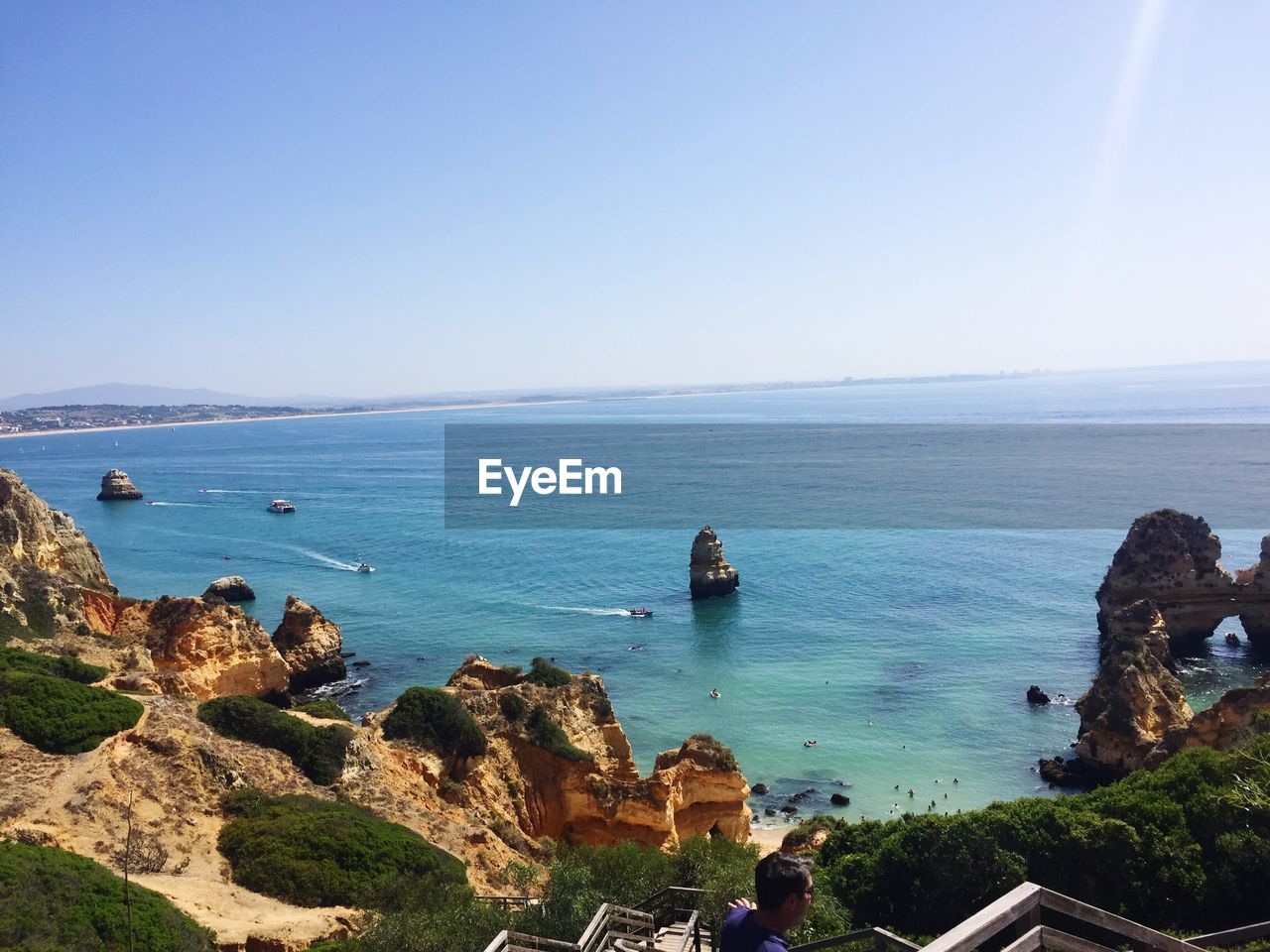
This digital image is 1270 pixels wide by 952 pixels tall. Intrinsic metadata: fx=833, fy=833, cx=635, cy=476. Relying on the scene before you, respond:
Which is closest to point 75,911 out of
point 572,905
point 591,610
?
point 572,905

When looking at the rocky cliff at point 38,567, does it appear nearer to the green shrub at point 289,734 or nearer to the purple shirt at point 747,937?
the green shrub at point 289,734

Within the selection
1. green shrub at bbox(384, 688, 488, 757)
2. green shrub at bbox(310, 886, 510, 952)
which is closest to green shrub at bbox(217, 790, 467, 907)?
green shrub at bbox(310, 886, 510, 952)

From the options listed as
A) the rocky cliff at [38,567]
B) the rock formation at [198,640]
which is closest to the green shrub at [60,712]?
Result: the rocky cliff at [38,567]

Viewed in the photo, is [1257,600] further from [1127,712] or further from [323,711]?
[323,711]

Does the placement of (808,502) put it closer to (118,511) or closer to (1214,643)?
(1214,643)

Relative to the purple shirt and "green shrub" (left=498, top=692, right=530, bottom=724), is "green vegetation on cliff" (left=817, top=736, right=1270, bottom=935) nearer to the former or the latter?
"green shrub" (left=498, top=692, right=530, bottom=724)

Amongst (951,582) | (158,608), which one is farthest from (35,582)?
(951,582)
